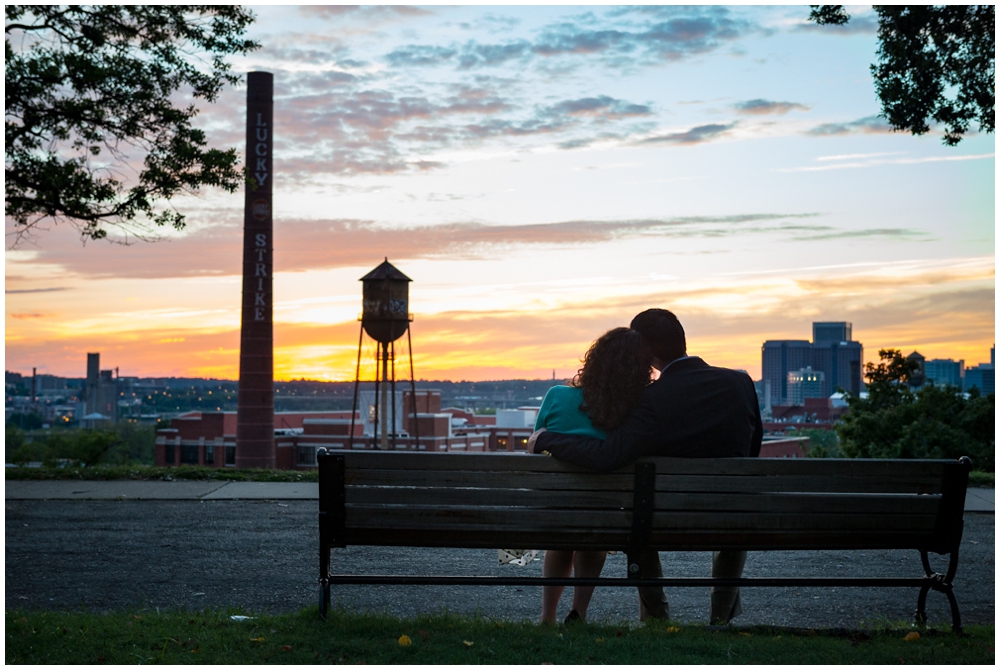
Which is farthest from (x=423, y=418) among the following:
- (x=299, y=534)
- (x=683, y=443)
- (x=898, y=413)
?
(x=683, y=443)

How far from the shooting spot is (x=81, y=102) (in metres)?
11.0

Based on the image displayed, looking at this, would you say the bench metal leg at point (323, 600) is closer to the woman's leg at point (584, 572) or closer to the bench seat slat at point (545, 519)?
the bench seat slat at point (545, 519)

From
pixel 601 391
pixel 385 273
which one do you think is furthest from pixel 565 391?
pixel 385 273

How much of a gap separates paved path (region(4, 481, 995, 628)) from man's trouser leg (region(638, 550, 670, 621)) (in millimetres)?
477

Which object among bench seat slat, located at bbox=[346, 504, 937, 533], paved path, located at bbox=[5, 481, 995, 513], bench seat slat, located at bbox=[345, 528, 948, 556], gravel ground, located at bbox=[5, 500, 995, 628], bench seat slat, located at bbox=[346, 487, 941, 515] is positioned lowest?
gravel ground, located at bbox=[5, 500, 995, 628]

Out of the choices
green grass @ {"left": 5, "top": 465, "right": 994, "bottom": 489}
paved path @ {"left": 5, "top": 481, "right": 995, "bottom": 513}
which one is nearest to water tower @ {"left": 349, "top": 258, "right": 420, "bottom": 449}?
green grass @ {"left": 5, "top": 465, "right": 994, "bottom": 489}

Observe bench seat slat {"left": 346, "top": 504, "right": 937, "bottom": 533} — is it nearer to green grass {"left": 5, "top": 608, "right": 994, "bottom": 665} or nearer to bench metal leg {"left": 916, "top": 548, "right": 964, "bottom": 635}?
green grass {"left": 5, "top": 608, "right": 994, "bottom": 665}

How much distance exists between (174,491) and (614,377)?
7.76 meters

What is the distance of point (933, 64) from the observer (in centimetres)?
937

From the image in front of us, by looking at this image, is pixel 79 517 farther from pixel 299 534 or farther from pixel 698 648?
pixel 698 648

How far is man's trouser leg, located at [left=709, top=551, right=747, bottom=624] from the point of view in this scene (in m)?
4.99

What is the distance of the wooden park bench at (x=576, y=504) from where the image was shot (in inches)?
181

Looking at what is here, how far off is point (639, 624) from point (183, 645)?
85.5 inches

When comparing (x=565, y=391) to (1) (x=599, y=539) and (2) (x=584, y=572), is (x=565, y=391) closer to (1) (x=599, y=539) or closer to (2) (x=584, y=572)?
(1) (x=599, y=539)
